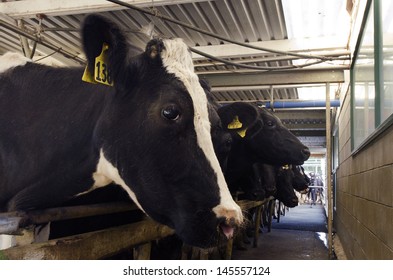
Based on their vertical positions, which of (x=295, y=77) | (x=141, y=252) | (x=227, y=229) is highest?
(x=295, y=77)

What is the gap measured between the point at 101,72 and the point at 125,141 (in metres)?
0.24

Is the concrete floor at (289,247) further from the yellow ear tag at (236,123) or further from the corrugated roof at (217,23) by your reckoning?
the corrugated roof at (217,23)

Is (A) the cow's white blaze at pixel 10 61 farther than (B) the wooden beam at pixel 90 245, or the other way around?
(A) the cow's white blaze at pixel 10 61

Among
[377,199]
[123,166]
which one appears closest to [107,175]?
[123,166]

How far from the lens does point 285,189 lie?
6.26 metres

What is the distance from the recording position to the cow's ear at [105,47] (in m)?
1.39

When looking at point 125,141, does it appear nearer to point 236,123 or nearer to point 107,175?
point 107,175

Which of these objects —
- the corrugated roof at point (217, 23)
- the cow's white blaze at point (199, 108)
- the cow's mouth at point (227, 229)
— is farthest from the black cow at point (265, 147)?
the cow's mouth at point (227, 229)

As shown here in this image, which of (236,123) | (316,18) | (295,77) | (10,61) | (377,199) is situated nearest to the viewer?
(10,61)

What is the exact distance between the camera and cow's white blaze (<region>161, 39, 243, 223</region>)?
4.24 feet

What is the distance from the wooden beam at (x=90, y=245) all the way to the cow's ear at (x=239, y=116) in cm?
180

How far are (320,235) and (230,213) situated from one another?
5.48 metres
